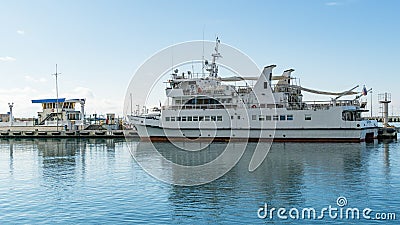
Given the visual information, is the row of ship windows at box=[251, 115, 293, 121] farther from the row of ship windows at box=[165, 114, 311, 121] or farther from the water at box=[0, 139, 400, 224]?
the water at box=[0, 139, 400, 224]

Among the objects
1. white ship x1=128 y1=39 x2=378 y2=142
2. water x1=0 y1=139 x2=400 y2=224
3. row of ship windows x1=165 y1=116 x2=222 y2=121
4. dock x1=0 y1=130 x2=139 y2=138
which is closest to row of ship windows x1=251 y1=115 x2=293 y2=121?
white ship x1=128 y1=39 x2=378 y2=142

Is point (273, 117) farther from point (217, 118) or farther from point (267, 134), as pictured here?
point (217, 118)

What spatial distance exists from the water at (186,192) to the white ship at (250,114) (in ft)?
43.6

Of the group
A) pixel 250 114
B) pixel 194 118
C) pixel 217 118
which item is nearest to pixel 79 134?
pixel 194 118

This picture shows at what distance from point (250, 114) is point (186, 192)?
25658 mm

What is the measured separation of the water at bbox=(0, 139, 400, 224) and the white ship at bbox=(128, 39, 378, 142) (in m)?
13.3

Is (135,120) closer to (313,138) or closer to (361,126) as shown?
(313,138)

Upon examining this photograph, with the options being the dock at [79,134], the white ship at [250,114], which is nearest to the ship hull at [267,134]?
the white ship at [250,114]

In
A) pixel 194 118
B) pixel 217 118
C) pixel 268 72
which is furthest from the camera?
pixel 194 118

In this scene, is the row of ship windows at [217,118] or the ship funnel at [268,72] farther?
the ship funnel at [268,72]

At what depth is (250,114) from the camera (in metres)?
42.8

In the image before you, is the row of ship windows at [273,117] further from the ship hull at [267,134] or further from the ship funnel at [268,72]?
the ship funnel at [268,72]

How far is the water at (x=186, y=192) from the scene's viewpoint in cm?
1434

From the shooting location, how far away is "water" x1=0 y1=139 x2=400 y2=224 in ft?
47.1
